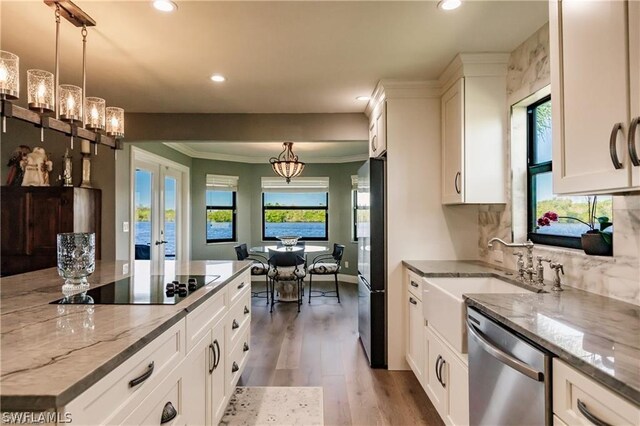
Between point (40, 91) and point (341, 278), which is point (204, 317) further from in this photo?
point (341, 278)

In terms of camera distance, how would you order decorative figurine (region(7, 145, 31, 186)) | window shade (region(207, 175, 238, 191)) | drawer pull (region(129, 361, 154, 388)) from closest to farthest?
drawer pull (region(129, 361, 154, 388)), decorative figurine (region(7, 145, 31, 186)), window shade (region(207, 175, 238, 191))

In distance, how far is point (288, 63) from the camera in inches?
104

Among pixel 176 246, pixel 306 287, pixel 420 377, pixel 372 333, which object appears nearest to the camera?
pixel 420 377

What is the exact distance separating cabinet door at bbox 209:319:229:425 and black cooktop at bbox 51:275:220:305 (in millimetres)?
308

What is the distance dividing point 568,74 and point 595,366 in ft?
3.85

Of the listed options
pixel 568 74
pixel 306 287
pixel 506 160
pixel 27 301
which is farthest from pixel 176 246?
pixel 568 74

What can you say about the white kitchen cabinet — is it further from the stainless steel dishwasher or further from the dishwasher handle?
the dishwasher handle

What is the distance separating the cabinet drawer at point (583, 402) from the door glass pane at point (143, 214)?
4.97m

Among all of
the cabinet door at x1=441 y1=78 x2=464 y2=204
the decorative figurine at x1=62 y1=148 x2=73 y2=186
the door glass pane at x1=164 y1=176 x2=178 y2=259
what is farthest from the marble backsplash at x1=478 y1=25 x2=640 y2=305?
the door glass pane at x1=164 y1=176 x2=178 y2=259

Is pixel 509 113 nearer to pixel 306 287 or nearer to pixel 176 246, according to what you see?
pixel 306 287

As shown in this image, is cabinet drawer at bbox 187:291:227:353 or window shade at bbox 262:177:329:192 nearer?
cabinet drawer at bbox 187:291:227:353

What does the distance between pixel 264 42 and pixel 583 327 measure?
90.7 inches

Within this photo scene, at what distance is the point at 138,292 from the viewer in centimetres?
168

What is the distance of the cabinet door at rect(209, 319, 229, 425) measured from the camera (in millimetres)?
1860
